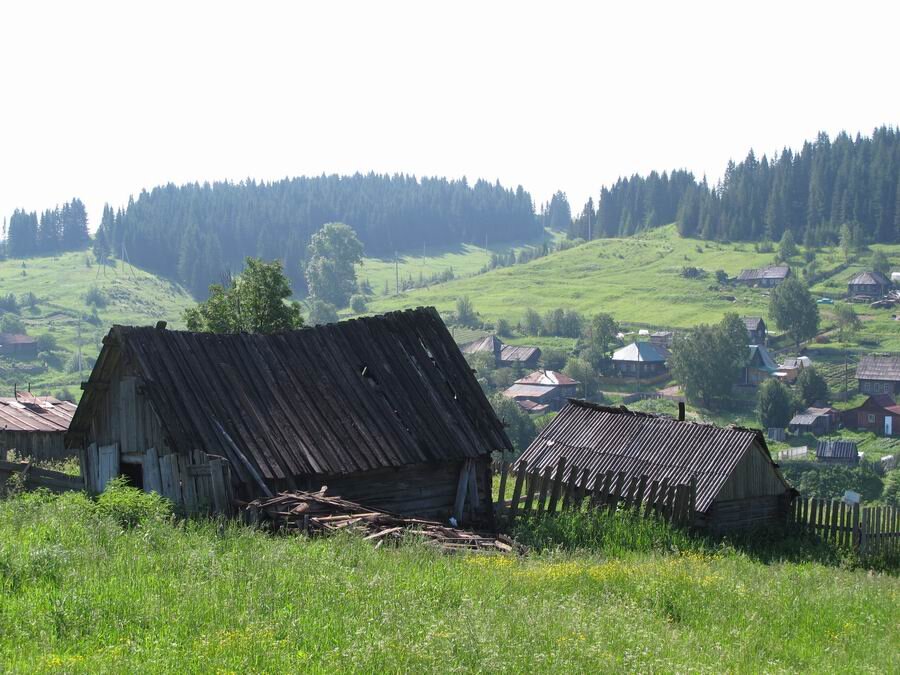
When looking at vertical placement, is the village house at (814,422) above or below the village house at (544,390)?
below

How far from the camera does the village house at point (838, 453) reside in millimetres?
81500

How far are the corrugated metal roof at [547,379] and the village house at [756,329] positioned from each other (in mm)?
26373

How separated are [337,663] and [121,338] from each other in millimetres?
11584

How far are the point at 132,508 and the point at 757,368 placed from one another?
345ft

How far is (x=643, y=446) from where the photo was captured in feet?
82.5

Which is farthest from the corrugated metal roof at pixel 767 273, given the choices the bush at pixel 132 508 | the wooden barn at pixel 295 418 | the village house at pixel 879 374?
the bush at pixel 132 508

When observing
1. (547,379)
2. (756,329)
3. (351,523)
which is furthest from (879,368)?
(351,523)

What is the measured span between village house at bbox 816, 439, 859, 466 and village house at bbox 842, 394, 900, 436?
11.5 metres

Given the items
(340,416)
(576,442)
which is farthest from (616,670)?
(576,442)

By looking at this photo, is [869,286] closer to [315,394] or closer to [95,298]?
[95,298]

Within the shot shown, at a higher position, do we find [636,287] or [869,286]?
[636,287]

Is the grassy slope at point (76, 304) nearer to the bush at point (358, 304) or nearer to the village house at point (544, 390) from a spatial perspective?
the bush at point (358, 304)

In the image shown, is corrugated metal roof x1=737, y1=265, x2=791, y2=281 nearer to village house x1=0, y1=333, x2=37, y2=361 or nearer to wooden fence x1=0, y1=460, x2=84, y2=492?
village house x1=0, y1=333, x2=37, y2=361

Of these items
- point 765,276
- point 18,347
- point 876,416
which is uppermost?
point 765,276
